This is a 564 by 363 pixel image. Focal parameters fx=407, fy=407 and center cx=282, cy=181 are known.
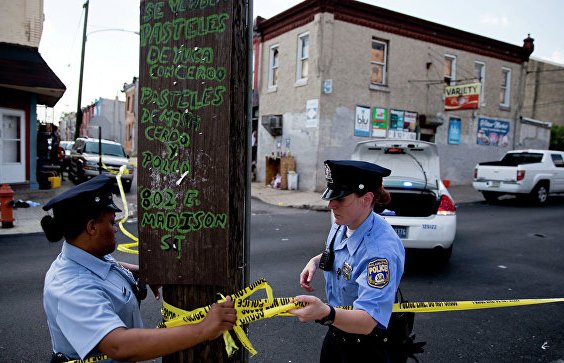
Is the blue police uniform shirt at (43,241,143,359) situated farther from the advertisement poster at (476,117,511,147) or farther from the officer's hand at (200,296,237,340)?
the advertisement poster at (476,117,511,147)

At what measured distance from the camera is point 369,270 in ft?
6.45

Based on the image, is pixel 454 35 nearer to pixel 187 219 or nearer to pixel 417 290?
pixel 417 290

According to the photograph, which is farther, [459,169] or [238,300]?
[459,169]

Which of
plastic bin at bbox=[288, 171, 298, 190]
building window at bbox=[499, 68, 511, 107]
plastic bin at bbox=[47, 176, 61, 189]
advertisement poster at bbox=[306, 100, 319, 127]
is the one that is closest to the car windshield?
plastic bin at bbox=[47, 176, 61, 189]

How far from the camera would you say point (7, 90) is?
527 inches

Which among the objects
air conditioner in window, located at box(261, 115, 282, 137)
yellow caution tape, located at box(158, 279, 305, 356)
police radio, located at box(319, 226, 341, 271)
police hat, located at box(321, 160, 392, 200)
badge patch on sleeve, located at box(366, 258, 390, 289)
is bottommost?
yellow caution tape, located at box(158, 279, 305, 356)

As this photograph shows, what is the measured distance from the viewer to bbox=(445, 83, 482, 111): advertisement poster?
17.5 metres

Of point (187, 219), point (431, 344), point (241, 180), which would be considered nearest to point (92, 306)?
point (187, 219)

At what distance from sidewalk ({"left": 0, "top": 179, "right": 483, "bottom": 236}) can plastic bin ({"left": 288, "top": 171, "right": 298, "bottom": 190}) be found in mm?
342

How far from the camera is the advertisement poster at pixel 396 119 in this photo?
18781 millimetres

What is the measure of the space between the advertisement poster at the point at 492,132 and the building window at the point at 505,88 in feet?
3.58

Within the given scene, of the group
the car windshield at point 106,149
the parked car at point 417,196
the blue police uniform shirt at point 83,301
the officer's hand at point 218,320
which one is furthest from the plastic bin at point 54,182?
the officer's hand at point 218,320

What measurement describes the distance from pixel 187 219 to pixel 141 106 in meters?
0.54

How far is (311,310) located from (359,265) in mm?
453
